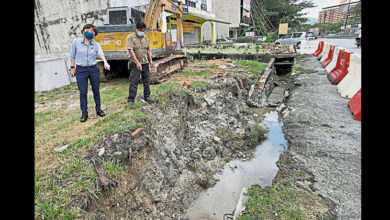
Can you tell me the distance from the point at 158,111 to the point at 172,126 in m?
0.48

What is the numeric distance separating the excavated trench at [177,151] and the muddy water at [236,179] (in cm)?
12

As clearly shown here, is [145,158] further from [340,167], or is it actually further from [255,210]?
[340,167]

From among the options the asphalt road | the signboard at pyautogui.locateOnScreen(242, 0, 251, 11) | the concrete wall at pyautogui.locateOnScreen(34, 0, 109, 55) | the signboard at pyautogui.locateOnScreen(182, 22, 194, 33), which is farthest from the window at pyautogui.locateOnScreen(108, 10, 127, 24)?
the signboard at pyautogui.locateOnScreen(242, 0, 251, 11)

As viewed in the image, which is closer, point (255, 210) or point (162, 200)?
point (255, 210)

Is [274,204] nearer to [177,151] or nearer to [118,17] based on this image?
[177,151]

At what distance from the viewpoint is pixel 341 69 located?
7555mm

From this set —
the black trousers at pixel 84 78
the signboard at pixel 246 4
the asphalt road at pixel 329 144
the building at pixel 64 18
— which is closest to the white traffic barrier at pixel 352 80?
the asphalt road at pixel 329 144

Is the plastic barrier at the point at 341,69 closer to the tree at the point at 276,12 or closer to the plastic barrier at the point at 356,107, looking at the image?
the plastic barrier at the point at 356,107

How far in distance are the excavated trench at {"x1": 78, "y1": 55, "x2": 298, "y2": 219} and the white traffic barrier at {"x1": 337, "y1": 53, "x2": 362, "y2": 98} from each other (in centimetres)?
184

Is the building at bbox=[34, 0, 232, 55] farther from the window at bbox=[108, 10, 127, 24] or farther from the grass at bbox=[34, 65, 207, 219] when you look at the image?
the grass at bbox=[34, 65, 207, 219]

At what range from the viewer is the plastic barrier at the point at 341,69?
7.09 m

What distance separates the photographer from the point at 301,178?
3.25 m
